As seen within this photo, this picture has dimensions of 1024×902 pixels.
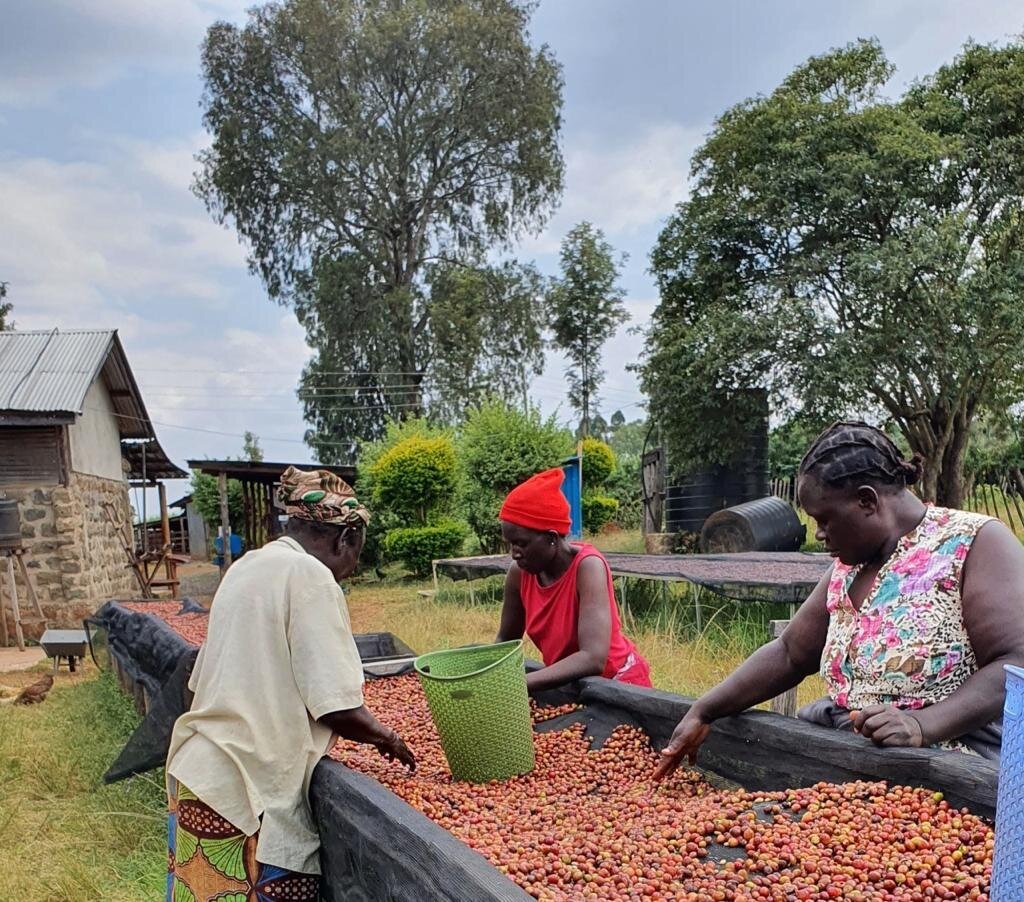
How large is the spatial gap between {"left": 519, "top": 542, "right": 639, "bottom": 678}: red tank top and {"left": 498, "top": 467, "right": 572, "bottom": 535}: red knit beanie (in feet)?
0.56

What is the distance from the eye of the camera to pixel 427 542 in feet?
46.7

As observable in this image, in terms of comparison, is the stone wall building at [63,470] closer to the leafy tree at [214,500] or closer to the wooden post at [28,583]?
the wooden post at [28,583]

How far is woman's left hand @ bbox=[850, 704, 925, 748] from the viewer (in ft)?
6.19

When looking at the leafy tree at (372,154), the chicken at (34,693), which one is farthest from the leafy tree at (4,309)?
the chicken at (34,693)

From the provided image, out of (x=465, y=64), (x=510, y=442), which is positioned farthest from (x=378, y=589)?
(x=465, y=64)

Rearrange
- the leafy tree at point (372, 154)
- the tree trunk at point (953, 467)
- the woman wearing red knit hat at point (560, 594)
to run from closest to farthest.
Result: 1. the woman wearing red knit hat at point (560, 594)
2. the tree trunk at point (953, 467)
3. the leafy tree at point (372, 154)

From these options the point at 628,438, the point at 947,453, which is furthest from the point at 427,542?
the point at 628,438

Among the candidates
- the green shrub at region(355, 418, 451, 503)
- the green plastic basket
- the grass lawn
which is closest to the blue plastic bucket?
the green plastic basket

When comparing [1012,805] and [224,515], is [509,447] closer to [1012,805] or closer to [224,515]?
[224,515]

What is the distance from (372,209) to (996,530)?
23762 mm

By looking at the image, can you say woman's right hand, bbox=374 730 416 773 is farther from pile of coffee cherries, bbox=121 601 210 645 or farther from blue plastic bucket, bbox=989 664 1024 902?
pile of coffee cherries, bbox=121 601 210 645

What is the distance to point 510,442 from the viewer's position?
13727 mm

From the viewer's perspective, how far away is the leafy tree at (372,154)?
23.5 meters

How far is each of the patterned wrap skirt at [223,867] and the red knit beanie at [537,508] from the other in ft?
3.95
